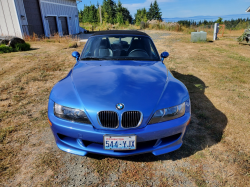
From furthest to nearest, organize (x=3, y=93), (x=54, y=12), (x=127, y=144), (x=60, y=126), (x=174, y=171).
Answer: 1. (x=54, y=12)
2. (x=3, y=93)
3. (x=174, y=171)
4. (x=60, y=126)
5. (x=127, y=144)

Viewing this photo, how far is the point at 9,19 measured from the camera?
12984 mm

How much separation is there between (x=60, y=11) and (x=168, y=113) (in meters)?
20.3

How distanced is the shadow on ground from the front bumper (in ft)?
1.19

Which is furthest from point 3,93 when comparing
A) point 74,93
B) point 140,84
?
point 140,84

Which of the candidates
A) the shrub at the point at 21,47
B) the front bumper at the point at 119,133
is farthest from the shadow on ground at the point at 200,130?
the shrub at the point at 21,47

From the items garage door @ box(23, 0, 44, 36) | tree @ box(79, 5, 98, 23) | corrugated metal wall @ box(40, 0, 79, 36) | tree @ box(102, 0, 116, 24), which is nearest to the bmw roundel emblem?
garage door @ box(23, 0, 44, 36)

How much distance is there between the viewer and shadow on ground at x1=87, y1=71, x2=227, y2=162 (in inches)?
88.0

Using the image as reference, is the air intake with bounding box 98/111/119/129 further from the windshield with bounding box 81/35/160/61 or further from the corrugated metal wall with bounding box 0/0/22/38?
the corrugated metal wall with bounding box 0/0/22/38

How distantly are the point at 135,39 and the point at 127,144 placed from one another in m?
2.38

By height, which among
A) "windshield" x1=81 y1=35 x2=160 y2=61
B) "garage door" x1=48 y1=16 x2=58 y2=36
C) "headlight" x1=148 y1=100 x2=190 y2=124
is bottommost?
"headlight" x1=148 y1=100 x2=190 y2=124

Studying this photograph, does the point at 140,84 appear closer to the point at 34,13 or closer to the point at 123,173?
the point at 123,173

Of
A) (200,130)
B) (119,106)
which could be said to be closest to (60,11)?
(200,130)

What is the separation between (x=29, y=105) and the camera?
12.0 feet

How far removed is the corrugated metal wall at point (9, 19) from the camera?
12.6 metres
